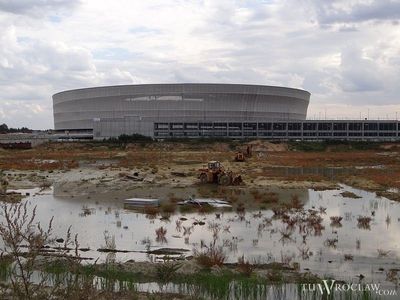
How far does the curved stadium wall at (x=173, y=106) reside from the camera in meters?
123

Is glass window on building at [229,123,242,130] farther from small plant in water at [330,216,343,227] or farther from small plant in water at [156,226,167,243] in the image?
small plant in water at [156,226,167,243]

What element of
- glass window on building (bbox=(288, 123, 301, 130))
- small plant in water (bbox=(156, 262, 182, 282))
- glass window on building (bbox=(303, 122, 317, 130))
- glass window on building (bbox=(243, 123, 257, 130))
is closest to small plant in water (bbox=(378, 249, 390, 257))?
small plant in water (bbox=(156, 262, 182, 282))

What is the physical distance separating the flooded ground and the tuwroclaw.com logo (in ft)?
2.10

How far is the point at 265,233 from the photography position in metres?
17.3

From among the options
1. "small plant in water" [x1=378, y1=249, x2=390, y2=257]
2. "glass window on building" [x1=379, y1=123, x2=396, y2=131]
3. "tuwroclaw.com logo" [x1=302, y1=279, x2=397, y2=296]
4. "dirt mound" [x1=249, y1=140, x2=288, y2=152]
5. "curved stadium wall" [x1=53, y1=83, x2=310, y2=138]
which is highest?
"curved stadium wall" [x1=53, y1=83, x2=310, y2=138]

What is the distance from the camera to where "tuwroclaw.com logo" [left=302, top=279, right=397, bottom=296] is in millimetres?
10008

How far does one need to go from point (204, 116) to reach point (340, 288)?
11558 centimetres

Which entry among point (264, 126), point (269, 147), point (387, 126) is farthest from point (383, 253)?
point (387, 126)

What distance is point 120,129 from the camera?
122 m

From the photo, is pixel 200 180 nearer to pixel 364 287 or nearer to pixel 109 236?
pixel 109 236

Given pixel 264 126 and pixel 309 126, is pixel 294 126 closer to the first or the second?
pixel 309 126

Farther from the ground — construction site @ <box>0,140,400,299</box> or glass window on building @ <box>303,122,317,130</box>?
glass window on building @ <box>303,122,317,130</box>

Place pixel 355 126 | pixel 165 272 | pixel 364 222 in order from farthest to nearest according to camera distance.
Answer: pixel 355 126
pixel 364 222
pixel 165 272

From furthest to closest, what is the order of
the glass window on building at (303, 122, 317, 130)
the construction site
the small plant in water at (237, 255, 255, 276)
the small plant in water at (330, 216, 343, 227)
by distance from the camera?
the glass window on building at (303, 122, 317, 130), the small plant in water at (330, 216, 343, 227), the small plant in water at (237, 255, 255, 276), the construction site
